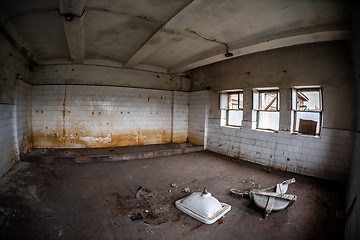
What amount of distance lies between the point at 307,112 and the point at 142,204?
13.9 feet

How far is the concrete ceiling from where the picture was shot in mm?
2686

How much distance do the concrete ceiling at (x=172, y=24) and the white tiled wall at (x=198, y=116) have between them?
212 centimetres

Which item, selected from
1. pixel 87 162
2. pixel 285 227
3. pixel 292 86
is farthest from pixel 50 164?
pixel 292 86

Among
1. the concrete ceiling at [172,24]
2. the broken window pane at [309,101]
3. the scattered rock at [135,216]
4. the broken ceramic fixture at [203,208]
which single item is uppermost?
the concrete ceiling at [172,24]

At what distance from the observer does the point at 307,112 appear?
425cm

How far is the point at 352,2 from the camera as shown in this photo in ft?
7.13

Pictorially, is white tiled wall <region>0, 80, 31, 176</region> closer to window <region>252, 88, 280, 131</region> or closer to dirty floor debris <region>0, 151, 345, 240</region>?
dirty floor debris <region>0, 151, 345, 240</region>

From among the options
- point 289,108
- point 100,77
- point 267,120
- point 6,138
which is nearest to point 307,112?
point 289,108

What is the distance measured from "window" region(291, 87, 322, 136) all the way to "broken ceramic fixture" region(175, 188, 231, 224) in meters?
2.98

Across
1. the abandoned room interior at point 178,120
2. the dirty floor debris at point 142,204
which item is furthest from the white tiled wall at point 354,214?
the dirty floor debris at point 142,204

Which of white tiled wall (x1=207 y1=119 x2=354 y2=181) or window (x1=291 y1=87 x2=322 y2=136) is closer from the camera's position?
white tiled wall (x1=207 y1=119 x2=354 y2=181)

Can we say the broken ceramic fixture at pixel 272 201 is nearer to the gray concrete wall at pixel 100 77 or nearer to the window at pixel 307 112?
the window at pixel 307 112

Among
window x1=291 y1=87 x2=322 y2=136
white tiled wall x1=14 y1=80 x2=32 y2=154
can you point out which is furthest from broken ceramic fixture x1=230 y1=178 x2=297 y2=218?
white tiled wall x1=14 y1=80 x2=32 y2=154

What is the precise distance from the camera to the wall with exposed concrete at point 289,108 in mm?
3645
